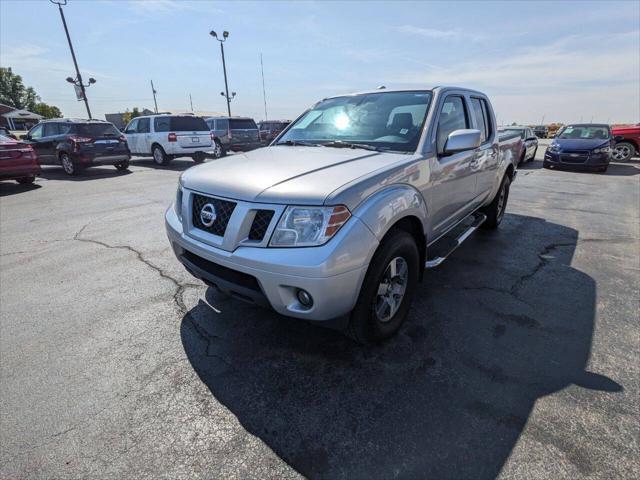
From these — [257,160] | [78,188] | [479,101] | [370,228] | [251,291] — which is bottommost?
[78,188]

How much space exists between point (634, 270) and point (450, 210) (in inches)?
97.0

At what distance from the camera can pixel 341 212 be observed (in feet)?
6.43

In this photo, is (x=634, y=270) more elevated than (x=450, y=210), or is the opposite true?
(x=450, y=210)

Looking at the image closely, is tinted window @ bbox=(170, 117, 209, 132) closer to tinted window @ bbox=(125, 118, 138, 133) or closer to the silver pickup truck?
tinted window @ bbox=(125, 118, 138, 133)

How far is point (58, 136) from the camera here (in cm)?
1096

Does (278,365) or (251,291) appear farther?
(278,365)

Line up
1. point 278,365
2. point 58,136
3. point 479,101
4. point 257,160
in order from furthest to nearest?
point 58,136
point 479,101
point 257,160
point 278,365

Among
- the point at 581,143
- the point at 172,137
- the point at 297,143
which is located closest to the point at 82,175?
the point at 172,137

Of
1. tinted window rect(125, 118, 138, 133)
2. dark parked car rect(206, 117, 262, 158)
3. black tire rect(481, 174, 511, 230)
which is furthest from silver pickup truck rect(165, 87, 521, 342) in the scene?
dark parked car rect(206, 117, 262, 158)

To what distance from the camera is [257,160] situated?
2783mm

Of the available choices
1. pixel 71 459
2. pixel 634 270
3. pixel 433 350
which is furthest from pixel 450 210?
pixel 71 459

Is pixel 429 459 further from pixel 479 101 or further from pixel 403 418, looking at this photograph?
pixel 479 101

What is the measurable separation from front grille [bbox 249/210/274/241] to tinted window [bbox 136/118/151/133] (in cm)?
1322

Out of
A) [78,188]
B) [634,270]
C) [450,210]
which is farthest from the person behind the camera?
[78,188]
